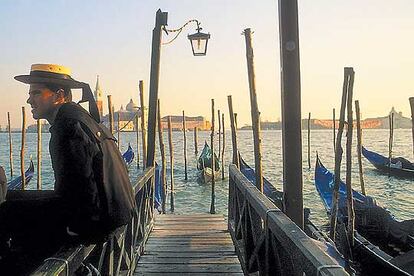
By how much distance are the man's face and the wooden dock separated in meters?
2.51

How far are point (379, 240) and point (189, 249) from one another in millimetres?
5397

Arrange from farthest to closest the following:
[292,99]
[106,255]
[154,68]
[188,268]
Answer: [154,68], [188,268], [292,99], [106,255]

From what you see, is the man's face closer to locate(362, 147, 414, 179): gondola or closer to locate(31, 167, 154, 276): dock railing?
locate(31, 167, 154, 276): dock railing

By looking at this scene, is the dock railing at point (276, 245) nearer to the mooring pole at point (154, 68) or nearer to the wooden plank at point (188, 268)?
the wooden plank at point (188, 268)

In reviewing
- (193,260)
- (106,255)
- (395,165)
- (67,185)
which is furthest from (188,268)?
(395,165)

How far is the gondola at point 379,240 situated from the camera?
6.14 m

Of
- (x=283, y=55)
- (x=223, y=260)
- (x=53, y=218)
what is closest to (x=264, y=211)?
(x=283, y=55)

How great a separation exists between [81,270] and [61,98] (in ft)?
3.01

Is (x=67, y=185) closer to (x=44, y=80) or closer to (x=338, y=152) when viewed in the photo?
(x=44, y=80)

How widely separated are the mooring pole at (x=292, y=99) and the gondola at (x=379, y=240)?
3158 mm

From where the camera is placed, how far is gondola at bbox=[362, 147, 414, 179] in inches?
Answer: 908

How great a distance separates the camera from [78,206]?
206 cm

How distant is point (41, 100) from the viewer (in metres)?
2.20

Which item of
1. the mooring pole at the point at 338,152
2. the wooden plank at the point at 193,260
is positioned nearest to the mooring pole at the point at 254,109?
the mooring pole at the point at 338,152
